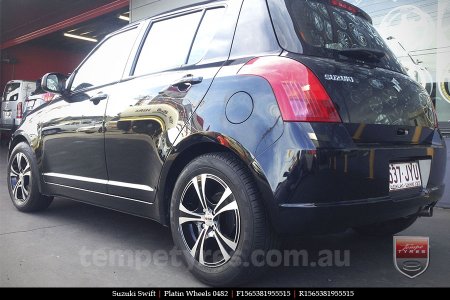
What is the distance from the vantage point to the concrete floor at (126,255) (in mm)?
2387

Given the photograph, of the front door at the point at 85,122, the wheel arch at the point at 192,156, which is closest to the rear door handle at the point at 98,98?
the front door at the point at 85,122

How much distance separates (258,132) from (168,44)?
4.10 feet

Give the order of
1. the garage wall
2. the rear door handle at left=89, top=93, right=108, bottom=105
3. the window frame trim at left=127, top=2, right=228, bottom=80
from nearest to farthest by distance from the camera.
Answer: the window frame trim at left=127, top=2, right=228, bottom=80 < the rear door handle at left=89, top=93, right=108, bottom=105 < the garage wall

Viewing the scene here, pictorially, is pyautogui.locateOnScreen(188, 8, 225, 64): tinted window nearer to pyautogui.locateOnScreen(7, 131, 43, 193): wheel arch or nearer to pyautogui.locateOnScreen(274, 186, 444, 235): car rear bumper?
pyautogui.locateOnScreen(274, 186, 444, 235): car rear bumper

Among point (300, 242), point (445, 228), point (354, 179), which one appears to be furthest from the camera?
point (445, 228)

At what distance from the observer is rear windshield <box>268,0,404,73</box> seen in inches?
87.4

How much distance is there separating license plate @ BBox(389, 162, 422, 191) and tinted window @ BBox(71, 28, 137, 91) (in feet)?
6.95

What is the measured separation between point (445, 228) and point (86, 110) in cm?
339

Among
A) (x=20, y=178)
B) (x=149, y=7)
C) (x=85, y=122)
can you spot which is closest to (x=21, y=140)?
(x=20, y=178)

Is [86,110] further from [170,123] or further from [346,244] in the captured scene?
[346,244]

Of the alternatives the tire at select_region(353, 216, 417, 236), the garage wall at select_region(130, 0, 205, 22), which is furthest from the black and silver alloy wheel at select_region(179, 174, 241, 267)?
the garage wall at select_region(130, 0, 205, 22)

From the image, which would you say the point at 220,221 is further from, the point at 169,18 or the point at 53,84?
the point at 53,84
